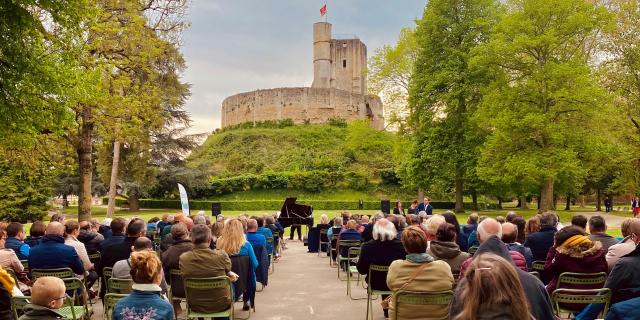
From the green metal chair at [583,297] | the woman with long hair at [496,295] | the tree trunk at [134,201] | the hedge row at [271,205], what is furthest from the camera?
the hedge row at [271,205]

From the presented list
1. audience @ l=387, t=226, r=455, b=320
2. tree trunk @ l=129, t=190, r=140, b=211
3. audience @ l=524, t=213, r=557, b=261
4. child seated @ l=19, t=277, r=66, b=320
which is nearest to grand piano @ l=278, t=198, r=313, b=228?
audience @ l=524, t=213, r=557, b=261

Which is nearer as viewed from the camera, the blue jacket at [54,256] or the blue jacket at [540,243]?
the blue jacket at [54,256]

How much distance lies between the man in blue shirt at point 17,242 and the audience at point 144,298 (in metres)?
4.24

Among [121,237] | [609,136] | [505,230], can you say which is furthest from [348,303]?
[609,136]

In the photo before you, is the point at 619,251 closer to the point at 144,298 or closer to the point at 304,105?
the point at 144,298

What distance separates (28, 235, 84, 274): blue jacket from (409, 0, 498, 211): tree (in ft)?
84.5

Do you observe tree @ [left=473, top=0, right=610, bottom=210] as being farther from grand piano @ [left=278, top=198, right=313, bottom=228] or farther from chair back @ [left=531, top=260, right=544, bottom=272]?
chair back @ [left=531, top=260, right=544, bottom=272]

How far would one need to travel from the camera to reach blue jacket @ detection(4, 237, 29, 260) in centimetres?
691

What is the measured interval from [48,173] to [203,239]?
25.8 meters

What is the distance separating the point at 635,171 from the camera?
29688mm

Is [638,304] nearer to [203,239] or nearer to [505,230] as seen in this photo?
[505,230]

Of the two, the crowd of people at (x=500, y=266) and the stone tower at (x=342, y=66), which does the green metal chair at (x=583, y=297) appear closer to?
the crowd of people at (x=500, y=266)

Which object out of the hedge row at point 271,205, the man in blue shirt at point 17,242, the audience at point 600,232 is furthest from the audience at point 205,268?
the hedge row at point 271,205

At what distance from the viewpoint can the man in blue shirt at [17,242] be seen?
6934mm
